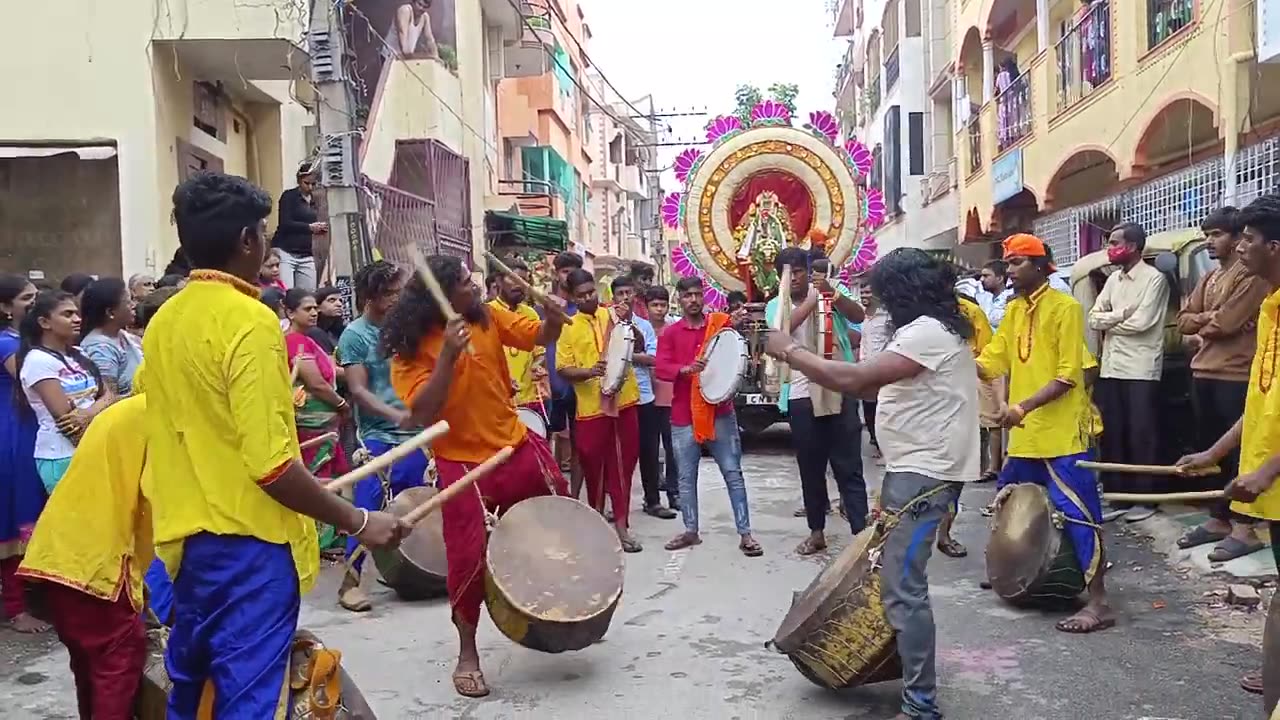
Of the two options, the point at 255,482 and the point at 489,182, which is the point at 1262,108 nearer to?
the point at 255,482

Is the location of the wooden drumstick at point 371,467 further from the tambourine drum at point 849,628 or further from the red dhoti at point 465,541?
the tambourine drum at point 849,628

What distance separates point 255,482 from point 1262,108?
9.87 metres

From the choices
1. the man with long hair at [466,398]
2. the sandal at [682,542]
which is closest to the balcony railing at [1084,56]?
the sandal at [682,542]

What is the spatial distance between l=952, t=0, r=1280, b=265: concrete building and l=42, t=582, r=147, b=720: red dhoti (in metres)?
8.37

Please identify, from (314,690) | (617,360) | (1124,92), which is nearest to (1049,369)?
(617,360)

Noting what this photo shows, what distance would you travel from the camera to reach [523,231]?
20.2 m

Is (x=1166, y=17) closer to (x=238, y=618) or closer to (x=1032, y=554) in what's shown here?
(x=1032, y=554)

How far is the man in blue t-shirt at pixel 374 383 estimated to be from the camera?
256 inches

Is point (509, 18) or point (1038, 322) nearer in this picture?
point (1038, 322)

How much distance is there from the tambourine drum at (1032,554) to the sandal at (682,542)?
2.32 meters

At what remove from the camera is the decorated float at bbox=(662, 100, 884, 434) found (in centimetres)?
1372

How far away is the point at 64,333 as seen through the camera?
5.42 meters

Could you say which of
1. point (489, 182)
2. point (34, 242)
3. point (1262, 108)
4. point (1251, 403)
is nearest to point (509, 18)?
point (489, 182)

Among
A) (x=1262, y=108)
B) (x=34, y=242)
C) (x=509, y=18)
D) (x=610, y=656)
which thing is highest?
(x=509, y=18)
